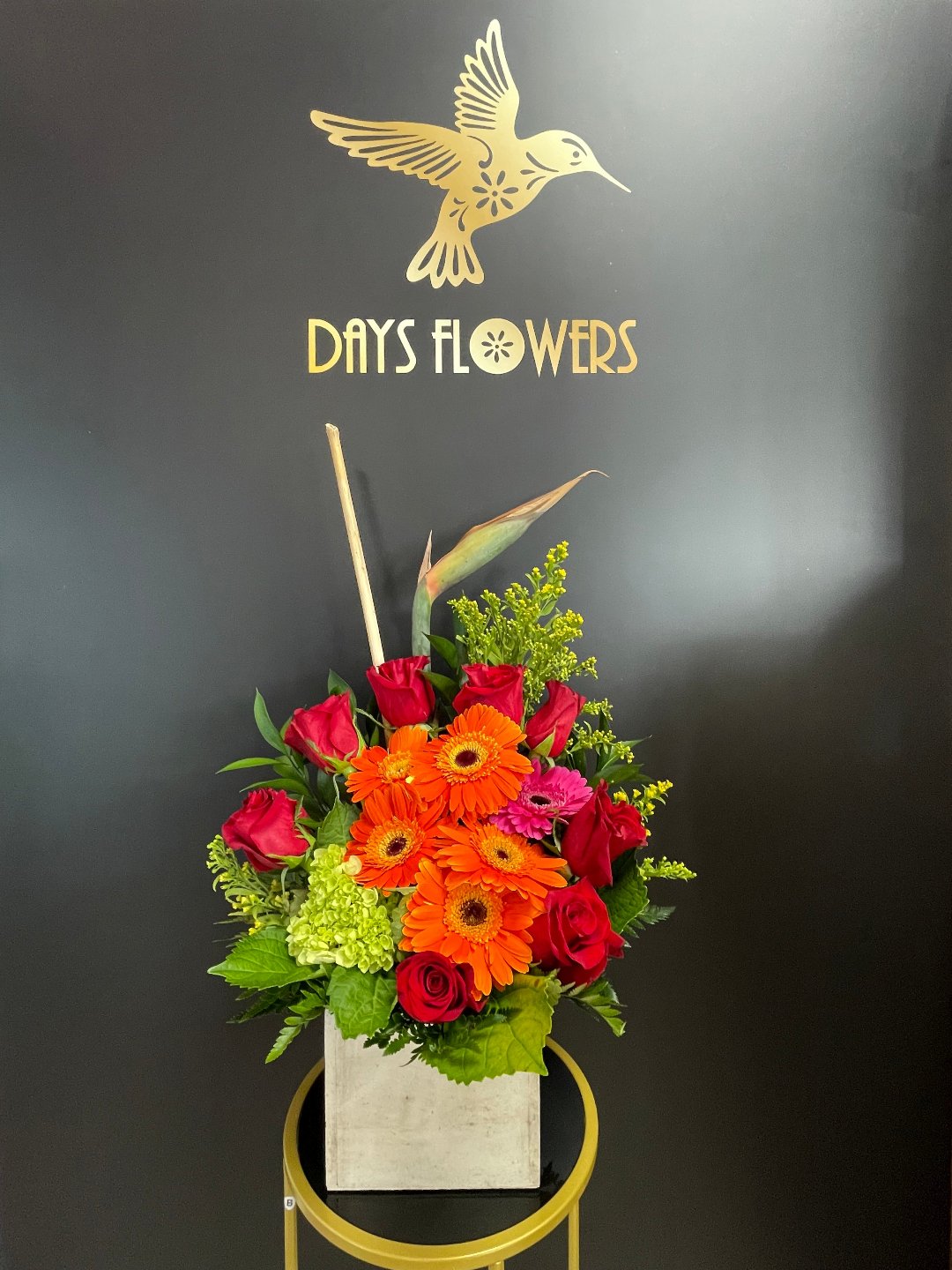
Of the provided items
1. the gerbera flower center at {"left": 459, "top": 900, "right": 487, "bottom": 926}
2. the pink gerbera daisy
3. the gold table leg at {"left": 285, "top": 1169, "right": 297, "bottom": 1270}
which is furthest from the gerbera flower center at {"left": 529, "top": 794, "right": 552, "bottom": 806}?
the gold table leg at {"left": 285, "top": 1169, "right": 297, "bottom": 1270}

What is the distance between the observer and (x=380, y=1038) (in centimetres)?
78

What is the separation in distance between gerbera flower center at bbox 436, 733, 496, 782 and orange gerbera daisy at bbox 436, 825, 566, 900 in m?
0.05

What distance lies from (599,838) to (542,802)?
6cm

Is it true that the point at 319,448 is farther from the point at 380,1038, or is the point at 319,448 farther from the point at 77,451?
the point at 380,1038

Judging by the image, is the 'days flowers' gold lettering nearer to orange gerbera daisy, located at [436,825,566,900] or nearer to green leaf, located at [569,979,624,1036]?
orange gerbera daisy, located at [436,825,566,900]

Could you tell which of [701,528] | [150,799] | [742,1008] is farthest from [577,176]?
[742,1008]

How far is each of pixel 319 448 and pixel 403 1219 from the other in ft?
2.87

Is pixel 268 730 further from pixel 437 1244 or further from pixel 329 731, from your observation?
pixel 437 1244

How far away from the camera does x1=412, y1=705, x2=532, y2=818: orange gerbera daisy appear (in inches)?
31.0

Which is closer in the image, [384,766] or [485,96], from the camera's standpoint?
[384,766]

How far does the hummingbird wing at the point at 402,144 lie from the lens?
1160 millimetres

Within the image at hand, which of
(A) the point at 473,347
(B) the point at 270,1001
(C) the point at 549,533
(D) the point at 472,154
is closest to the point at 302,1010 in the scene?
(B) the point at 270,1001

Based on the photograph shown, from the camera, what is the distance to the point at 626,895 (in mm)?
864

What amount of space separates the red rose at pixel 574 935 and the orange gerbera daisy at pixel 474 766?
99 millimetres
